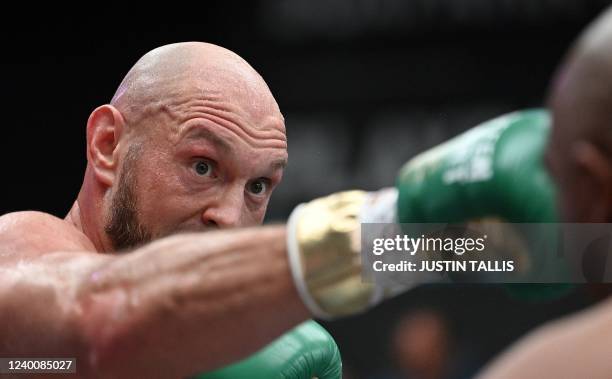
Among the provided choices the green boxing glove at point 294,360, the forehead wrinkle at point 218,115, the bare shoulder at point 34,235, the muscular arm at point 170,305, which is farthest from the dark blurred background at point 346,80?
the muscular arm at point 170,305

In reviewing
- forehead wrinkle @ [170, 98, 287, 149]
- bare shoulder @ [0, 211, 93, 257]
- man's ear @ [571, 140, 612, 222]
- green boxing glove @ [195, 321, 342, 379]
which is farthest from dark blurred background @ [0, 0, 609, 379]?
man's ear @ [571, 140, 612, 222]

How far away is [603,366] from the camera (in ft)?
1.99

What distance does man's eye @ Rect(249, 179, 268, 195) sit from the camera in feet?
5.02

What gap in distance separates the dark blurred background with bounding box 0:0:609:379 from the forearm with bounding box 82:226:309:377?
1.04 meters

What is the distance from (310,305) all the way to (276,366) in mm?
572

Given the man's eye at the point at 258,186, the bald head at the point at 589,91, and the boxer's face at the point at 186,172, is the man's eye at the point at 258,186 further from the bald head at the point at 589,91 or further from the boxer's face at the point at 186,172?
the bald head at the point at 589,91

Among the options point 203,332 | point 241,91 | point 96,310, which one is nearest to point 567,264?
point 203,332

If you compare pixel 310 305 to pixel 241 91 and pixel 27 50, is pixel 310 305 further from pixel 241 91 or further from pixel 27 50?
pixel 27 50

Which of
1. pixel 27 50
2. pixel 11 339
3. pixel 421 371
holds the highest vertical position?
pixel 27 50

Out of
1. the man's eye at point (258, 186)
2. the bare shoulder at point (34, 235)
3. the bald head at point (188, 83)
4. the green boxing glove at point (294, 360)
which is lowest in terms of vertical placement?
the green boxing glove at point (294, 360)

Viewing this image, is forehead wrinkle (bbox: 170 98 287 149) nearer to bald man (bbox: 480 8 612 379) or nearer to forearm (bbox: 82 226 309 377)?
forearm (bbox: 82 226 309 377)

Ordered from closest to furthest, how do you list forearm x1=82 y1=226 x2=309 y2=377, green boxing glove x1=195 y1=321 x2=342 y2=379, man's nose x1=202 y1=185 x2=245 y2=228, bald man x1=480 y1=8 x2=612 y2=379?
bald man x1=480 y1=8 x2=612 y2=379, forearm x1=82 y1=226 x2=309 y2=377, green boxing glove x1=195 y1=321 x2=342 y2=379, man's nose x1=202 y1=185 x2=245 y2=228

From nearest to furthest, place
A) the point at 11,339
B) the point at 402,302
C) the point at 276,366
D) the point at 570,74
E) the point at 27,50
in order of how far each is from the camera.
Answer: the point at 570,74 → the point at 11,339 → the point at 276,366 → the point at 402,302 → the point at 27,50

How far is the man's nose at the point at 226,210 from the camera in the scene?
1.47m
